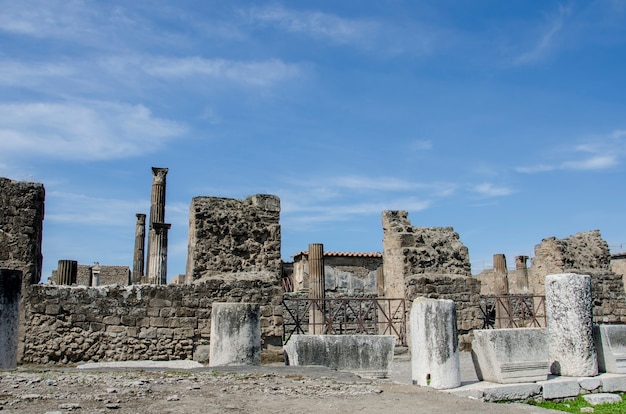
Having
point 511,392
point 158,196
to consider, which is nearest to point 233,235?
point 511,392

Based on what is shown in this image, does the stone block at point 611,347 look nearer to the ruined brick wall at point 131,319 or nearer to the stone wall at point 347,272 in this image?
the ruined brick wall at point 131,319

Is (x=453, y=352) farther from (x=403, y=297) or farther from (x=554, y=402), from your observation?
(x=403, y=297)

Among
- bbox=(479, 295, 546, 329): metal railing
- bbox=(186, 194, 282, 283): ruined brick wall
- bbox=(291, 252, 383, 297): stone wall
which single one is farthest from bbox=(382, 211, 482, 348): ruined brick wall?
bbox=(291, 252, 383, 297): stone wall

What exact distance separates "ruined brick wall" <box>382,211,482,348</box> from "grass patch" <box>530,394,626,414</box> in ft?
17.1

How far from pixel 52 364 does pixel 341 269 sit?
86.6ft

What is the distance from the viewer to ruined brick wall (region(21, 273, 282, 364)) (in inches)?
435

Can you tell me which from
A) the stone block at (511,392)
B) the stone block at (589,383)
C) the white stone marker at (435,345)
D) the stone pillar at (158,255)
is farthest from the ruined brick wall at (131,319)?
the stone pillar at (158,255)

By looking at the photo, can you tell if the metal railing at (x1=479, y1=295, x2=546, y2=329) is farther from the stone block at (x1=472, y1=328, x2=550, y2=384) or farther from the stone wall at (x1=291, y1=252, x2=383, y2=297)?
the stone wall at (x1=291, y1=252, x2=383, y2=297)

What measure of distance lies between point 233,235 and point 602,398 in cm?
767

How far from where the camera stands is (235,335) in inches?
401

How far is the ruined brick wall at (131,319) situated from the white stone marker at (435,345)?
3.85m

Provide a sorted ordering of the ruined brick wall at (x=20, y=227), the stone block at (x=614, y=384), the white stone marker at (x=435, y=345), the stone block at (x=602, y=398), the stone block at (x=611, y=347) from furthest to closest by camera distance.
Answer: the ruined brick wall at (x=20, y=227), the stone block at (x=611, y=347), the stone block at (x=614, y=384), the stone block at (x=602, y=398), the white stone marker at (x=435, y=345)

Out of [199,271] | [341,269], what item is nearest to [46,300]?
[199,271]

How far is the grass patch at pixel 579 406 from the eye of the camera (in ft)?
28.2
